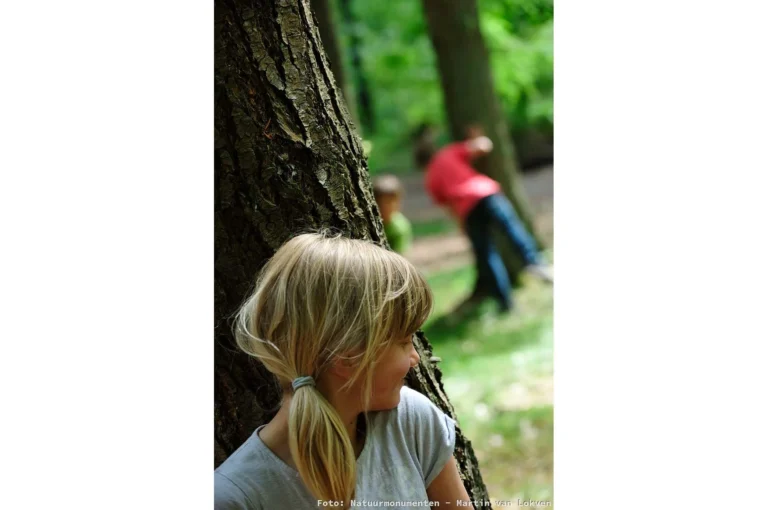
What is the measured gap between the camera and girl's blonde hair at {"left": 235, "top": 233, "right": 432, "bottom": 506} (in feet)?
4.09

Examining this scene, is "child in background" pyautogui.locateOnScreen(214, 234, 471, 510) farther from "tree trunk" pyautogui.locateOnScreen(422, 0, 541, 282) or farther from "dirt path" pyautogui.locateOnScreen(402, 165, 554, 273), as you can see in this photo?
"dirt path" pyautogui.locateOnScreen(402, 165, 554, 273)

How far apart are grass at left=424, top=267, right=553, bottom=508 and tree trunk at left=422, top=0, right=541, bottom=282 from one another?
36.0 inches

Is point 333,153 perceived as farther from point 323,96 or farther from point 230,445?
point 230,445

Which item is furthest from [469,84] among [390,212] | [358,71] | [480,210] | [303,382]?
[303,382]

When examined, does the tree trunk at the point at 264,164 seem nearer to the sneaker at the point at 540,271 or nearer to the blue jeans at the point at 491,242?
the blue jeans at the point at 491,242

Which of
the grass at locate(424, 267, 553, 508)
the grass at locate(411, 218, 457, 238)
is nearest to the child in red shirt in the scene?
the grass at locate(424, 267, 553, 508)

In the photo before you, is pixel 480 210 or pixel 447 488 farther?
pixel 480 210

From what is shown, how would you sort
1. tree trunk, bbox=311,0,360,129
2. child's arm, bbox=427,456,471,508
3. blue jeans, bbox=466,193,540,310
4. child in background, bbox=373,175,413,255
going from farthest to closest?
1. blue jeans, bbox=466,193,540,310
2. tree trunk, bbox=311,0,360,129
3. child in background, bbox=373,175,413,255
4. child's arm, bbox=427,456,471,508

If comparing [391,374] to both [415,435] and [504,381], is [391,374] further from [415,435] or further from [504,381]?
[504,381]

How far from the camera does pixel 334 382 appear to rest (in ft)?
4.19

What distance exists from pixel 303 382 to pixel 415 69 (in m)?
7.83

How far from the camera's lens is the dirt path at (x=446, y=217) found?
22.9 feet

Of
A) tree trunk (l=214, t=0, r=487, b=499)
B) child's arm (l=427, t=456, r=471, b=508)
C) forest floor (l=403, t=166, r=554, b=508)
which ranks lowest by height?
forest floor (l=403, t=166, r=554, b=508)
